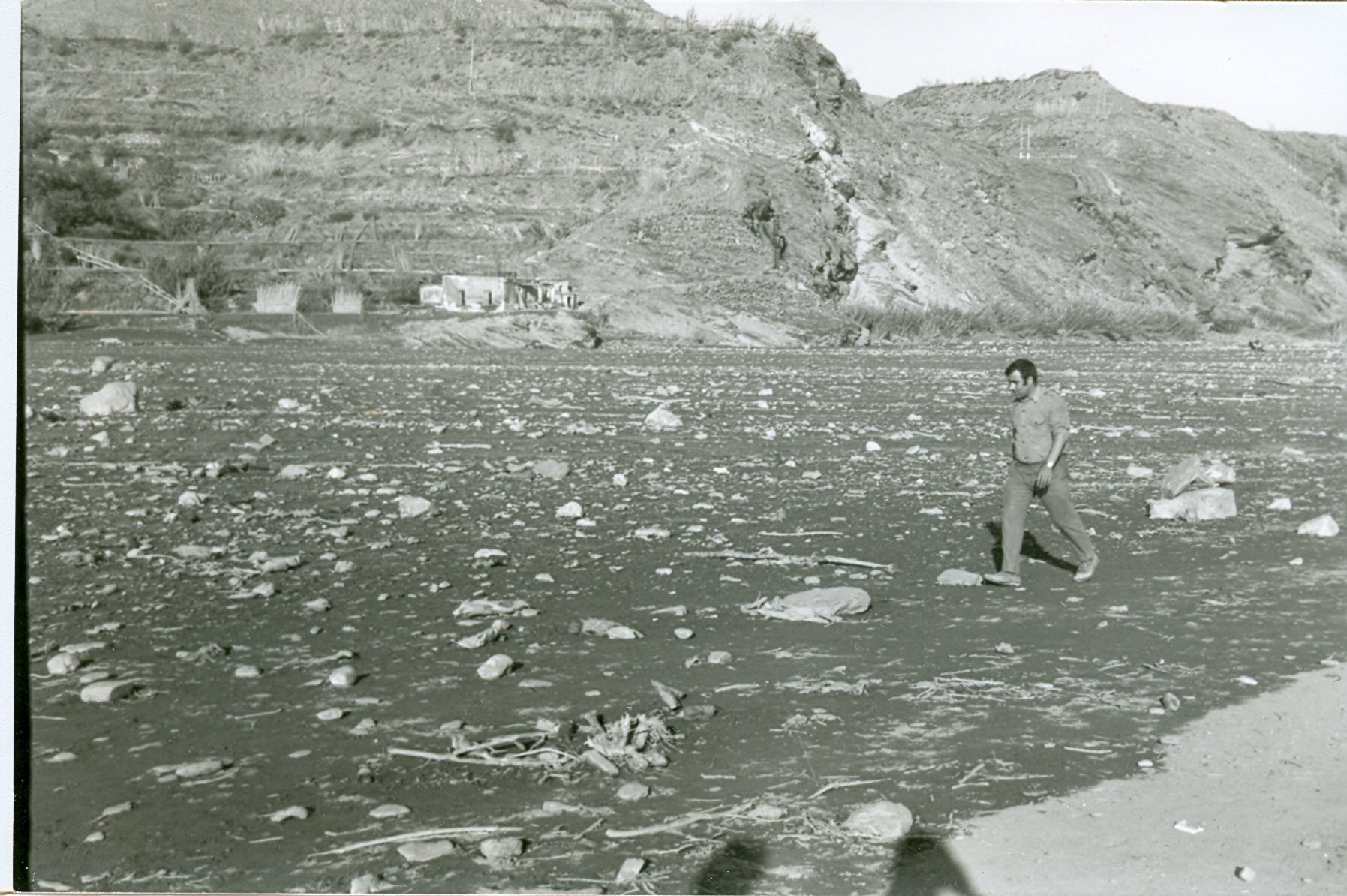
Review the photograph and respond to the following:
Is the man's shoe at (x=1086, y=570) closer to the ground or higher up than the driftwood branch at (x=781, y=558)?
higher up

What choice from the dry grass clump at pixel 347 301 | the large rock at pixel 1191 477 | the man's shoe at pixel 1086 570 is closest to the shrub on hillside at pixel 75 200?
the dry grass clump at pixel 347 301

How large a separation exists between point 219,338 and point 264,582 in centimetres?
464

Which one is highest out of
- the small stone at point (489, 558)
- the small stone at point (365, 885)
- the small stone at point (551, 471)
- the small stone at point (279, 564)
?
the small stone at point (551, 471)

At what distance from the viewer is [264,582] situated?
4.59 meters

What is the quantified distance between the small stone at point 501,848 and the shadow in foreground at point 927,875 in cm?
97

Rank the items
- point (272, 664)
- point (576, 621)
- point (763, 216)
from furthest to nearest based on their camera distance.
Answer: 1. point (763, 216)
2. point (576, 621)
3. point (272, 664)

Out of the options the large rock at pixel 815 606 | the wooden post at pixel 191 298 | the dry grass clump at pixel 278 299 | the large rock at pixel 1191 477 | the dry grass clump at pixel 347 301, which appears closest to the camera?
the large rock at pixel 815 606

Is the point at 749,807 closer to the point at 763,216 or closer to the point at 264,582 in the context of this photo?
the point at 264,582

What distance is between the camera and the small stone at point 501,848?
114 inches

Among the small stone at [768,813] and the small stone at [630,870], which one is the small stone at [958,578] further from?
the small stone at [630,870]

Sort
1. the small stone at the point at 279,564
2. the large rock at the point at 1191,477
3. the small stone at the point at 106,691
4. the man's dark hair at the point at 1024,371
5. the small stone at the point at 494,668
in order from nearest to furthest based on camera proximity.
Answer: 1. the small stone at the point at 106,691
2. the small stone at the point at 494,668
3. the man's dark hair at the point at 1024,371
4. the small stone at the point at 279,564
5. the large rock at the point at 1191,477

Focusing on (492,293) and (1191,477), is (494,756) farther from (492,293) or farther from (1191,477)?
(492,293)

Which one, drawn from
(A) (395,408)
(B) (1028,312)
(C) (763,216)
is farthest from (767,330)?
(A) (395,408)

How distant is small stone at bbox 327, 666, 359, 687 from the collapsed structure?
746 cm
